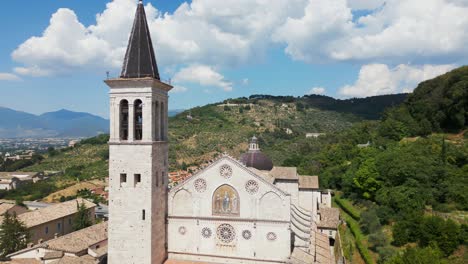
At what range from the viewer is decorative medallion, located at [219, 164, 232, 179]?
24.0 meters

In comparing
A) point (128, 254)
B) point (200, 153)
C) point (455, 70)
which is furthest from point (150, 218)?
point (200, 153)

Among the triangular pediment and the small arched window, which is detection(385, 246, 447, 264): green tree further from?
the small arched window

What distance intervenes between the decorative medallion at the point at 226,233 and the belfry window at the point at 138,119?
8190 mm

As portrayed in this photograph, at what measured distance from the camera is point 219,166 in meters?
24.1

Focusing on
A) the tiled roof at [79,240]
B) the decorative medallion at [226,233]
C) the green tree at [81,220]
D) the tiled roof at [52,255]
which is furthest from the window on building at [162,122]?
the green tree at [81,220]

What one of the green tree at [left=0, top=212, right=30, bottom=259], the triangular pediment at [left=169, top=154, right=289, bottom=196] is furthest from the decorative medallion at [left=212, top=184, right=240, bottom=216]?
the green tree at [left=0, top=212, right=30, bottom=259]

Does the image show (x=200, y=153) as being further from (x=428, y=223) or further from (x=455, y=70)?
(x=428, y=223)

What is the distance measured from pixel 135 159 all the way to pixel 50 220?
84.0 ft

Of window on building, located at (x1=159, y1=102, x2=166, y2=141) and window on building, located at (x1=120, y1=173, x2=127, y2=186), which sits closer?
window on building, located at (x1=120, y1=173, x2=127, y2=186)

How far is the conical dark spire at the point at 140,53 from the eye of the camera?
75.0ft

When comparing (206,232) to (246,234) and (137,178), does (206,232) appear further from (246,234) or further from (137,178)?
(137,178)

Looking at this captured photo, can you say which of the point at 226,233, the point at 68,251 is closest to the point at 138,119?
the point at 226,233

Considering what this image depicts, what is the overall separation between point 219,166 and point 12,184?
267 ft

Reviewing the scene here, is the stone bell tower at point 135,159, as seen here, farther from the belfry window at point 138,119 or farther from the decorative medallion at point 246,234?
the decorative medallion at point 246,234
